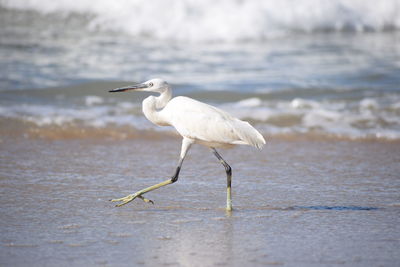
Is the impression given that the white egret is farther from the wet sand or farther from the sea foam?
the sea foam

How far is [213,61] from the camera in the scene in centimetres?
1065

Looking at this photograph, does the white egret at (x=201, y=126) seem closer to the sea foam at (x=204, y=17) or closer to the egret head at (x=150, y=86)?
the egret head at (x=150, y=86)

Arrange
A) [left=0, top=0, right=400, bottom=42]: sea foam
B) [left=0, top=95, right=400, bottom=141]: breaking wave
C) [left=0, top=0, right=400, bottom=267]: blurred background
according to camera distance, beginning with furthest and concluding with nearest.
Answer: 1. [left=0, top=0, right=400, bottom=42]: sea foam
2. [left=0, top=95, right=400, bottom=141]: breaking wave
3. [left=0, top=0, right=400, bottom=267]: blurred background

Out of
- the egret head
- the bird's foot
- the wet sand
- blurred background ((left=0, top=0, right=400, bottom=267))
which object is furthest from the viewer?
the egret head

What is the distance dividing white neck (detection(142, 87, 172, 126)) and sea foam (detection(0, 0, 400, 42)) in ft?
26.5

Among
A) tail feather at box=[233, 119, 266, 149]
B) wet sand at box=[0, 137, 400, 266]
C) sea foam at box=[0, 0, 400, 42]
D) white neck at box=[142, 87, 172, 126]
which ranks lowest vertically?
wet sand at box=[0, 137, 400, 266]

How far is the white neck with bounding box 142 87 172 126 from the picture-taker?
4469 mm

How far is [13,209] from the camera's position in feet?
13.5

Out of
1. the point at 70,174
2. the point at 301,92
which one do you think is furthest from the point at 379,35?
the point at 70,174

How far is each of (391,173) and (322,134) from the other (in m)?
1.34

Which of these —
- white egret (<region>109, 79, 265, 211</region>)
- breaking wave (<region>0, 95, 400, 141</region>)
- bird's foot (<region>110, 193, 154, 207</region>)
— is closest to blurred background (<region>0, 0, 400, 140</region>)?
breaking wave (<region>0, 95, 400, 141</region>)

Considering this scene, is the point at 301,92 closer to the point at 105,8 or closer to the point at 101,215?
the point at 101,215

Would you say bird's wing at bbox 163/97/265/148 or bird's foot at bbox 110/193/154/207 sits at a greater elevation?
bird's wing at bbox 163/97/265/148

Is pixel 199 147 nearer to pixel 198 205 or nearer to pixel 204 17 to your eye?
pixel 198 205
